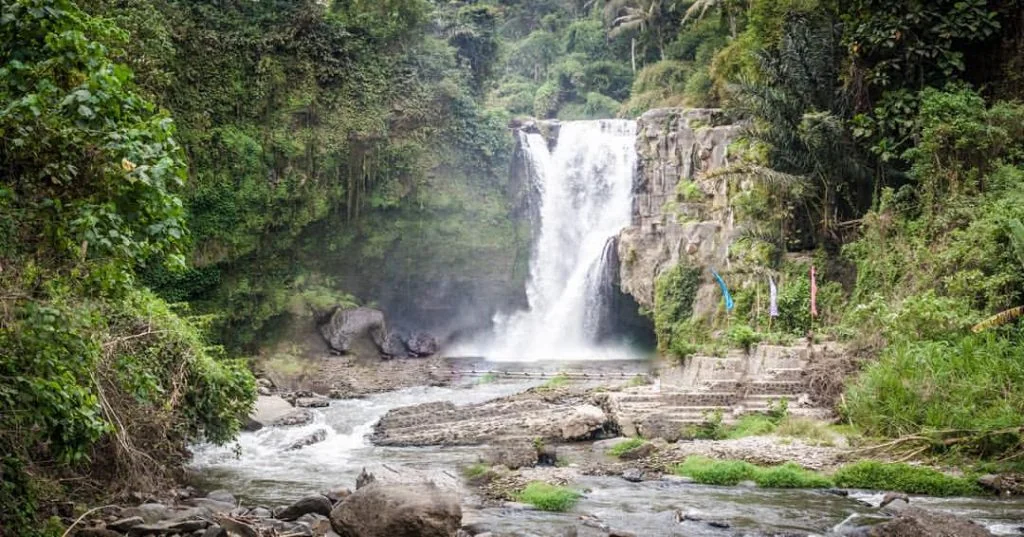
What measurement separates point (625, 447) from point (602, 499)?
3.24m

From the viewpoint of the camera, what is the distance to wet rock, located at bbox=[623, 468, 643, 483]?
13898 millimetres

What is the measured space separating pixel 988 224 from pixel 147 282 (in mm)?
23523

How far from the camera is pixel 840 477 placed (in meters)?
13.1

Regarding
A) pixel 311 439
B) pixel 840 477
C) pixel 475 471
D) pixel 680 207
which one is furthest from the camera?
pixel 680 207

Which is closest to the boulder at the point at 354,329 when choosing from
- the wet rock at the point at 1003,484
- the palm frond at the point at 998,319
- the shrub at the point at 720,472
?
the shrub at the point at 720,472

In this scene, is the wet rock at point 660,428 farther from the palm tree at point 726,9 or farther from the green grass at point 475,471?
the palm tree at point 726,9

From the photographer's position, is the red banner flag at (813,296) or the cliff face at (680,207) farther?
the cliff face at (680,207)

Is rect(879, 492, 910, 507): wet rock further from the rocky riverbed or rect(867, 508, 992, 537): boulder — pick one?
rect(867, 508, 992, 537): boulder

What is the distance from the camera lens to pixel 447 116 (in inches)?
1463

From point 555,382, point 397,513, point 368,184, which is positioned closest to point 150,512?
point 397,513

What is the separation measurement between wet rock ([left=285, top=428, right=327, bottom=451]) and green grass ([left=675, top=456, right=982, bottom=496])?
8396 mm

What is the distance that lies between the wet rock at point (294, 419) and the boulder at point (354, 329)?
10.3 meters

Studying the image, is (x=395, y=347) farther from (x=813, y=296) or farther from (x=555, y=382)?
(x=813, y=296)

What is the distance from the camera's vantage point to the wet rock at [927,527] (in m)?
9.27
